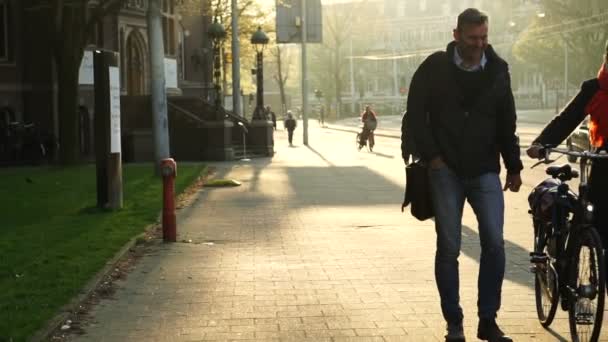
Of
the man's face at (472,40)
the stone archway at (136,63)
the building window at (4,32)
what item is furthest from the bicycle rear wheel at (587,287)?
the stone archway at (136,63)

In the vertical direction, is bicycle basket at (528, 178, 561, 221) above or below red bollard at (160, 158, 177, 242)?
above

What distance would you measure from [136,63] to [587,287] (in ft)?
109

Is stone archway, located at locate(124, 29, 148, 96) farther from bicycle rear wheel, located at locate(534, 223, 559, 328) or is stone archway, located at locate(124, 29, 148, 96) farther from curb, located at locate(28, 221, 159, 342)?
bicycle rear wheel, located at locate(534, 223, 559, 328)

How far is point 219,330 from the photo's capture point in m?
6.97

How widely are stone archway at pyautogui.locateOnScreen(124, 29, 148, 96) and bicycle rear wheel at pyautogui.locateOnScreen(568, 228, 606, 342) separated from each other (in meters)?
31.9

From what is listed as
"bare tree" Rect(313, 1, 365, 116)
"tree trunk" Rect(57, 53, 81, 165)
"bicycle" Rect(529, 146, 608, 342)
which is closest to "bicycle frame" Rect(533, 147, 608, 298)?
"bicycle" Rect(529, 146, 608, 342)

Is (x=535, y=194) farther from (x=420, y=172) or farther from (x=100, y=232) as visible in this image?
(x=100, y=232)

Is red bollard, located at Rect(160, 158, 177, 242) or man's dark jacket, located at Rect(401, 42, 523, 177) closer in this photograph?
man's dark jacket, located at Rect(401, 42, 523, 177)

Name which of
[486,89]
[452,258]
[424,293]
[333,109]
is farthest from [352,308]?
[333,109]

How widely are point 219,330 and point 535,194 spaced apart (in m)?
2.14

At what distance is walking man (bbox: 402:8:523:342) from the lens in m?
6.11

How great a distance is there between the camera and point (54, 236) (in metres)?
12.4

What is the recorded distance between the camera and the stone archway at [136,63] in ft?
123

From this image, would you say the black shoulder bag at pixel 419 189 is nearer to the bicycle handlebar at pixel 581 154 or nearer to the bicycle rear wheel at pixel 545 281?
the bicycle handlebar at pixel 581 154
